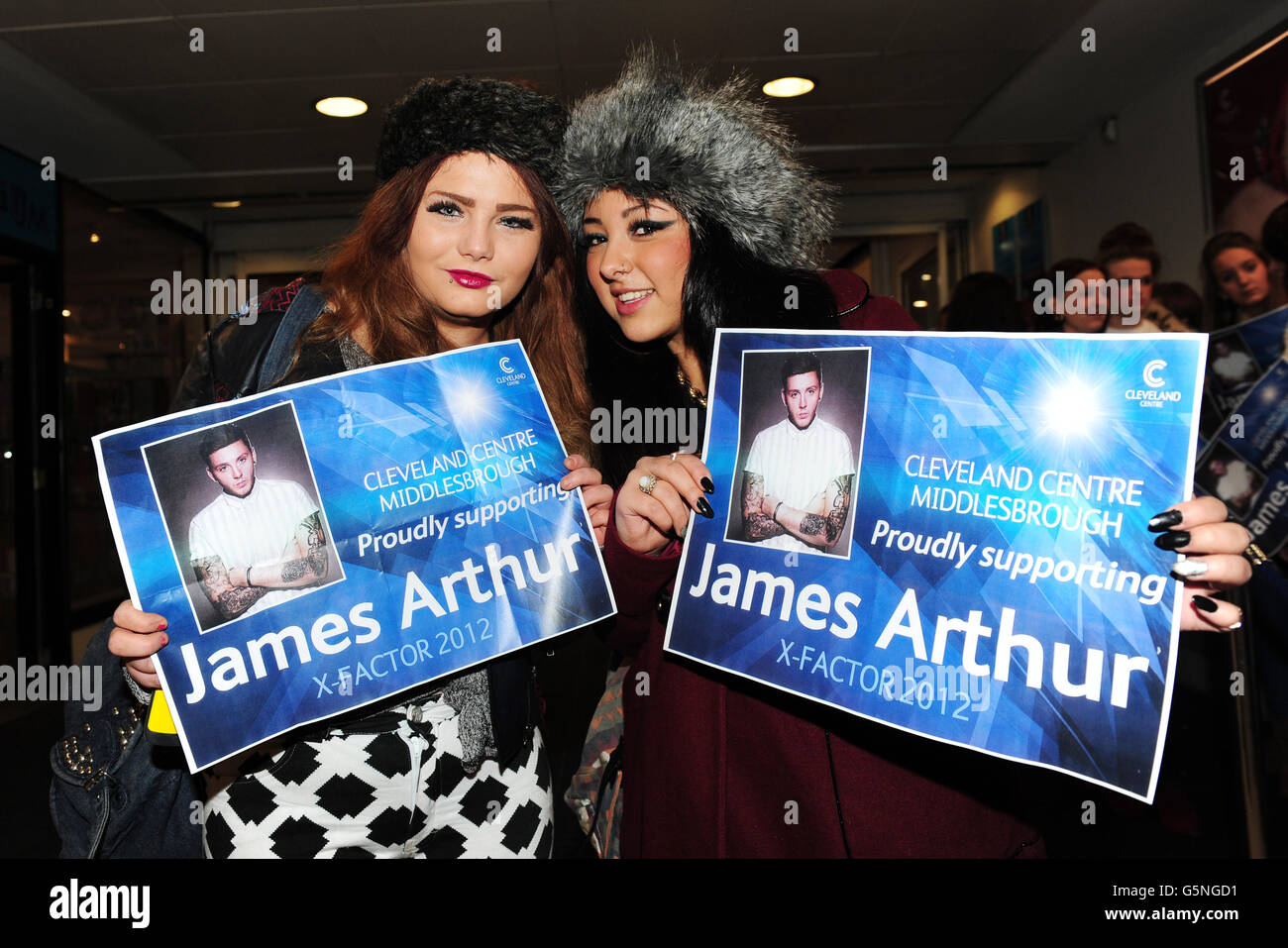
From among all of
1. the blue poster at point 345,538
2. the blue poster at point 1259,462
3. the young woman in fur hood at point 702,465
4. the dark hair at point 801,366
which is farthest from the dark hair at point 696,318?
the blue poster at point 1259,462

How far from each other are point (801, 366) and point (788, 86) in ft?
11.5

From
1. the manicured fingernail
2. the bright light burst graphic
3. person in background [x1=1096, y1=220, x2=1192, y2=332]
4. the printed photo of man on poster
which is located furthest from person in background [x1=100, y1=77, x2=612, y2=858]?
person in background [x1=1096, y1=220, x2=1192, y2=332]

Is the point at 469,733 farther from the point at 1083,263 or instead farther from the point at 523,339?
the point at 1083,263

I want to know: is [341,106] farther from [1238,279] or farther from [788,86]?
[1238,279]

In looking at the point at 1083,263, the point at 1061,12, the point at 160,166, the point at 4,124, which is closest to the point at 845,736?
the point at 1083,263

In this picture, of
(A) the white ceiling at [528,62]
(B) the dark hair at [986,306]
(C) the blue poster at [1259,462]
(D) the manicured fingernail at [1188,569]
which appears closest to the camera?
(D) the manicured fingernail at [1188,569]

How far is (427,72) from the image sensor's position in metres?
3.78

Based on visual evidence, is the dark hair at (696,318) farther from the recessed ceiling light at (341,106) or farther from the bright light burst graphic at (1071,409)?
the recessed ceiling light at (341,106)

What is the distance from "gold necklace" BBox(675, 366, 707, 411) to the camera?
136cm

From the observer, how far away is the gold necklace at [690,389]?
136cm

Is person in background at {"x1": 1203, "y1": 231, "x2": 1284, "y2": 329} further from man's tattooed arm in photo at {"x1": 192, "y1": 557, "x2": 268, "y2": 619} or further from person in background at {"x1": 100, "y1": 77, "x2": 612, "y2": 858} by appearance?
man's tattooed arm in photo at {"x1": 192, "y1": 557, "x2": 268, "y2": 619}

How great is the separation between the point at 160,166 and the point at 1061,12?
4778mm

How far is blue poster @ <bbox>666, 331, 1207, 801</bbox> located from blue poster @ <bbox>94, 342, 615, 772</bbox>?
0.77 ft

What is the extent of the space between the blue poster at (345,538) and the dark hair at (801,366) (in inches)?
12.4
